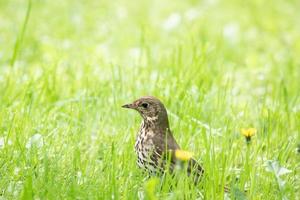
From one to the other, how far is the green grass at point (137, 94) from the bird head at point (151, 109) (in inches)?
7.9

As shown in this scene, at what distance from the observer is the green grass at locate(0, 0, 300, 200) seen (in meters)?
4.83

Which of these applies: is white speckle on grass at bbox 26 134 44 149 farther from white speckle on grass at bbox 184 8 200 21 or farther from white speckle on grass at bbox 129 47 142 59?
white speckle on grass at bbox 184 8 200 21

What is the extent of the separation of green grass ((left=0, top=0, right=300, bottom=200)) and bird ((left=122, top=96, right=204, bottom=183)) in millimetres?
94

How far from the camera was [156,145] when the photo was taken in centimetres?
524

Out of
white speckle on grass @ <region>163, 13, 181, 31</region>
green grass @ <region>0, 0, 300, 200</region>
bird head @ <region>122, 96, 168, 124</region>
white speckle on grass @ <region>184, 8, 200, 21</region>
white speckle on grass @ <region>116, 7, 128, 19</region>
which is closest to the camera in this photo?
green grass @ <region>0, 0, 300, 200</region>

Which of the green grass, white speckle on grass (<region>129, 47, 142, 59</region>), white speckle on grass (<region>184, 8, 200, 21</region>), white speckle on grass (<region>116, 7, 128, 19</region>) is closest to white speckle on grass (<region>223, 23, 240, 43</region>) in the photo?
the green grass

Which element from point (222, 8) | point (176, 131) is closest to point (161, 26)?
point (222, 8)

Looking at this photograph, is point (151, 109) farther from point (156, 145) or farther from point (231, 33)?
point (231, 33)

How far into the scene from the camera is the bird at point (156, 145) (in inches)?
199

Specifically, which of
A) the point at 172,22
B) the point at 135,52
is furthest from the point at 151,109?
the point at 172,22

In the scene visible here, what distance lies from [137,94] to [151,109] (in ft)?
4.26

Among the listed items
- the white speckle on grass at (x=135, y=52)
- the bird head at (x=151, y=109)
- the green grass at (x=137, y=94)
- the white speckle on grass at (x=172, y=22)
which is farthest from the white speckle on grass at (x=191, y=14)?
the bird head at (x=151, y=109)

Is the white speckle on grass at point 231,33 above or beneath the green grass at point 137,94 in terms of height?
above

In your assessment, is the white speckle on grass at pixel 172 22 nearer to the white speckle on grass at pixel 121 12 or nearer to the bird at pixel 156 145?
the white speckle on grass at pixel 121 12
